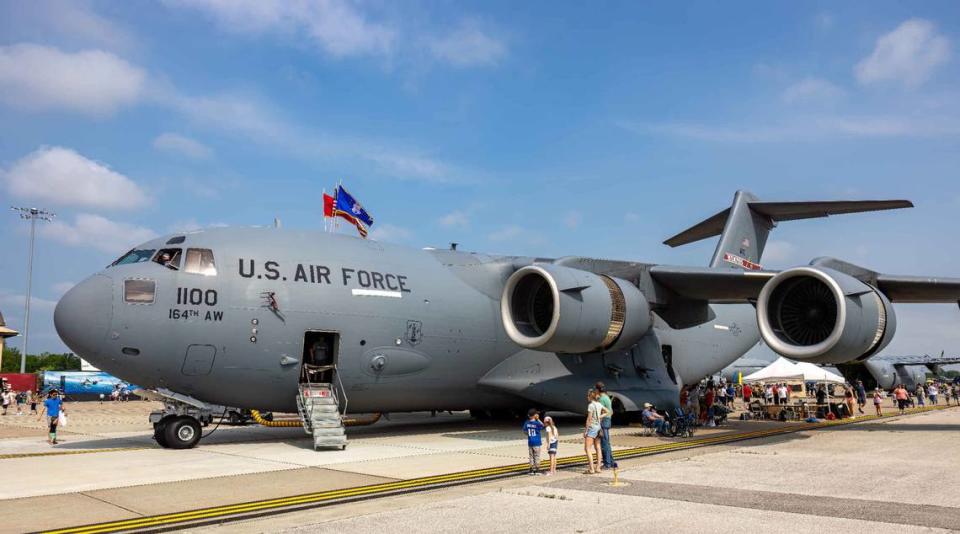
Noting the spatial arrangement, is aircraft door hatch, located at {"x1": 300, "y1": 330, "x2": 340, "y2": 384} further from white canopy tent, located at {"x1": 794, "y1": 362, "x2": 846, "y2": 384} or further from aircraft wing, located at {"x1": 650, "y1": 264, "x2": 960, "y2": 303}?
white canopy tent, located at {"x1": 794, "y1": 362, "x2": 846, "y2": 384}

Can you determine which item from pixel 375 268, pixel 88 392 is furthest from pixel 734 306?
pixel 88 392

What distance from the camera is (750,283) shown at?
1562 cm

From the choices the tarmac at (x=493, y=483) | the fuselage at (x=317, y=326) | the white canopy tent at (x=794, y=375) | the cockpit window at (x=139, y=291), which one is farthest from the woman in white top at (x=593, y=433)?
the white canopy tent at (x=794, y=375)

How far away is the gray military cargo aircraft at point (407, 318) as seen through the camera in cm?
1246

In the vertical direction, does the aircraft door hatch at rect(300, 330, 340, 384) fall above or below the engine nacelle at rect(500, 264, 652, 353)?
below

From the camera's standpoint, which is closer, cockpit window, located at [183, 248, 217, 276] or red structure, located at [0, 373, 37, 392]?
cockpit window, located at [183, 248, 217, 276]

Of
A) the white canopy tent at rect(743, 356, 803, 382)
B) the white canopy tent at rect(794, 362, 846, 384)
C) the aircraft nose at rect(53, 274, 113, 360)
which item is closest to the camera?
the aircraft nose at rect(53, 274, 113, 360)

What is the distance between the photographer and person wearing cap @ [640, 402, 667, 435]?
14267mm

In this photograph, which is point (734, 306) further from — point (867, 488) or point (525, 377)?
point (867, 488)

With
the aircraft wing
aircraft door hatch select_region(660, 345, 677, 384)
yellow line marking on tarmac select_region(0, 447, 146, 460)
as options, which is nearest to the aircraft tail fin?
aircraft door hatch select_region(660, 345, 677, 384)

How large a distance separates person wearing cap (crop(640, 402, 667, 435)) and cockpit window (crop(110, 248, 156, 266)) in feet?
31.8

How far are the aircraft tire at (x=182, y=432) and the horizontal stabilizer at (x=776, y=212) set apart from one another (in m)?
13.8

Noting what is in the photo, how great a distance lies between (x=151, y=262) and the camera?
12828mm

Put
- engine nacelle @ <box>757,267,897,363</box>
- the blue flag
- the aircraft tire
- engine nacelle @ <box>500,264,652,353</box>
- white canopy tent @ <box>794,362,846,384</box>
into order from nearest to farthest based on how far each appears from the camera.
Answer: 1. engine nacelle @ <box>757,267,897,363</box>
2. the aircraft tire
3. engine nacelle @ <box>500,264,652,353</box>
4. the blue flag
5. white canopy tent @ <box>794,362,846,384</box>
